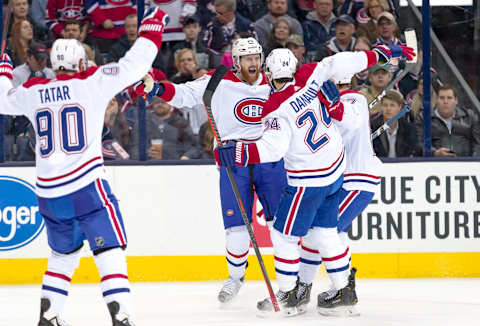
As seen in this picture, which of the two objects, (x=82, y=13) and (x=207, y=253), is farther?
(x=82, y=13)

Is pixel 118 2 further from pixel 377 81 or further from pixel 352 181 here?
pixel 352 181

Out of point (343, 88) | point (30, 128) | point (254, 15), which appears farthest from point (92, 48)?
point (343, 88)

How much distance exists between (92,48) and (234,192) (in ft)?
6.33

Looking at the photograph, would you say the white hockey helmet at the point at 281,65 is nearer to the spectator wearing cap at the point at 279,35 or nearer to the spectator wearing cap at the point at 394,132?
the spectator wearing cap at the point at 394,132

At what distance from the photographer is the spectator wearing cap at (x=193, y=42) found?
6066 millimetres

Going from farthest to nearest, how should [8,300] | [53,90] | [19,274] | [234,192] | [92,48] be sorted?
[92,48] → [19,274] → [8,300] → [234,192] → [53,90]

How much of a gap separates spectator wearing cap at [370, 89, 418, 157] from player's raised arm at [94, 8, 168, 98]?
2426 mm

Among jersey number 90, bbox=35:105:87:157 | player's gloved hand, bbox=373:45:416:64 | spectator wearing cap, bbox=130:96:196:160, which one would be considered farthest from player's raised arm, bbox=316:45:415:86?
spectator wearing cap, bbox=130:96:196:160

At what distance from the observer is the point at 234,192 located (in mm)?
4645

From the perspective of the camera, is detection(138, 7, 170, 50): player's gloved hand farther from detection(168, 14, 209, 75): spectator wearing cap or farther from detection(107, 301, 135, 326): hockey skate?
detection(168, 14, 209, 75): spectator wearing cap

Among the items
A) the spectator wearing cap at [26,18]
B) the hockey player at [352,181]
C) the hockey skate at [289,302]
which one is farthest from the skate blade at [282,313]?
the spectator wearing cap at [26,18]

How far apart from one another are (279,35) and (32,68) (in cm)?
170

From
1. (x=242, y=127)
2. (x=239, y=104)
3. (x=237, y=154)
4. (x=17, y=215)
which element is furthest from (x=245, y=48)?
(x=17, y=215)

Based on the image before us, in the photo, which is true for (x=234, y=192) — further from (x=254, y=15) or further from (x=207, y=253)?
(x=254, y=15)
